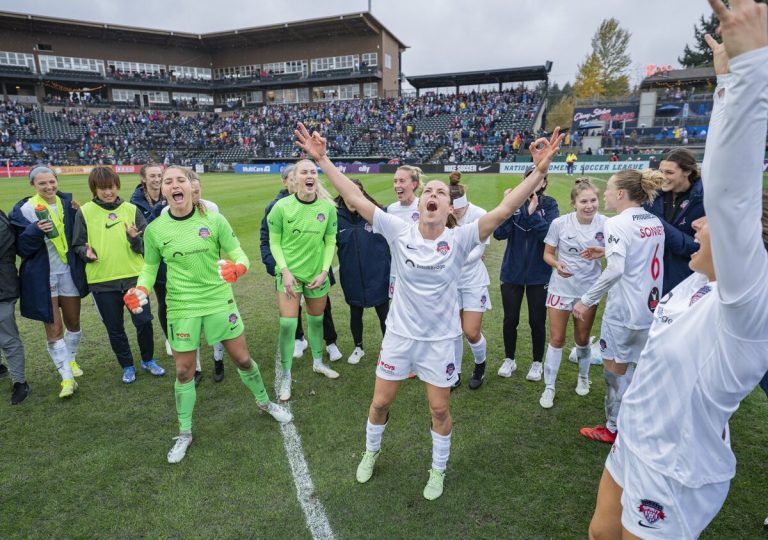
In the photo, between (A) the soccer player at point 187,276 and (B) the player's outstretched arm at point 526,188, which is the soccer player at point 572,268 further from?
(A) the soccer player at point 187,276

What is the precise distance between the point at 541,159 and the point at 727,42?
1934 millimetres

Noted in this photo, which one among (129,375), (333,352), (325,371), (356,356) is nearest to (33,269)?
(129,375)

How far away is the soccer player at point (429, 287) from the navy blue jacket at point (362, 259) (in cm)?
227

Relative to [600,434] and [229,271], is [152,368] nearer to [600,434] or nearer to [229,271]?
[229,271]

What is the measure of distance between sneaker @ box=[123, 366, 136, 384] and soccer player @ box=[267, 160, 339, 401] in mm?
1974

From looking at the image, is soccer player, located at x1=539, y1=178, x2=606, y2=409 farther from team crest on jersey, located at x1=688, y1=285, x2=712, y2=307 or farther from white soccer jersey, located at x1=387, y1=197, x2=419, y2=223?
team crest on jersey, located at x1=688, y1=285, x2=712, y2=307

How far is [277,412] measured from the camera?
4.72 metres

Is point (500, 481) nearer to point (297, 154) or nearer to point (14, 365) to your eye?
point (14, 365)

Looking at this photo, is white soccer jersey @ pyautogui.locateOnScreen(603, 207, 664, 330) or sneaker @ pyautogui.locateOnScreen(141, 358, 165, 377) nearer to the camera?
white soccer jersey @ pyautogui.locateOnScreen(603, 207, 664, 330)

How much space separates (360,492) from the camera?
3.67 m

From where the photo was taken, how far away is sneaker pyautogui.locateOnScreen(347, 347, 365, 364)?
6066 mm

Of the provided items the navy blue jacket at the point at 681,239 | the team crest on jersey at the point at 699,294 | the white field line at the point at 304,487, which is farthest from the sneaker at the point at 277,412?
the navy blue jacket at the point at 681,239

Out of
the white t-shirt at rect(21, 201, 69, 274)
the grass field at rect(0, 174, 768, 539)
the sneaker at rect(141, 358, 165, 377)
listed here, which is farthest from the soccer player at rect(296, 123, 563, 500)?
the white t-shirt at rect(21, 201, 69, 274)

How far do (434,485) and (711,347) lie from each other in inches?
102
